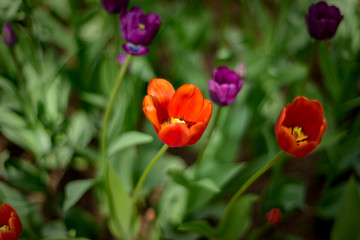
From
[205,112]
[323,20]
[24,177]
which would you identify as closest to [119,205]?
[24,177]

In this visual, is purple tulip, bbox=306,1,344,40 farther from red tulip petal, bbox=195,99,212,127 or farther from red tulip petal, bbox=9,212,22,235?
red tulip petal, bbox=9,212,22,235

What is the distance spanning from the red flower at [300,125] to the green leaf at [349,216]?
0.32 m

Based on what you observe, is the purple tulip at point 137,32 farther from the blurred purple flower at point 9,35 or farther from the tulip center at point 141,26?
the blurred purple flower at point 9,35

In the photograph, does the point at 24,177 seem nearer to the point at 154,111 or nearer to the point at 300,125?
the point at 154,111

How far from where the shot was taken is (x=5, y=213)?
0.75 meters

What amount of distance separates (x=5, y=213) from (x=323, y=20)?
0.86 metres

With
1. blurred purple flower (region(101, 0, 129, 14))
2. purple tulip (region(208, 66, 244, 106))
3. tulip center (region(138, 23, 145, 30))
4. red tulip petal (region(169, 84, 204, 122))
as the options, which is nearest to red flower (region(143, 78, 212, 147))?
red tulip petal (region(169, 84, 204, 122))

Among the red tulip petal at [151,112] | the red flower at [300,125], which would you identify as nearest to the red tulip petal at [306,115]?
the red flower at [300,125]

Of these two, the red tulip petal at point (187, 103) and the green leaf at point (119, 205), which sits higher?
the red tulip petal at point (187, 103)

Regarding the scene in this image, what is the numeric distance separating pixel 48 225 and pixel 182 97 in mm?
666

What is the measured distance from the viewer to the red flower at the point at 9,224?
27.5 inches

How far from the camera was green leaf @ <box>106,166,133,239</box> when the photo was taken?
3.11 ft

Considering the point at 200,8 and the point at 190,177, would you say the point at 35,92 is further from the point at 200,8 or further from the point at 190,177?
the point at 200,8

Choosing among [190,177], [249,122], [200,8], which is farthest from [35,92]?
[200,8]
